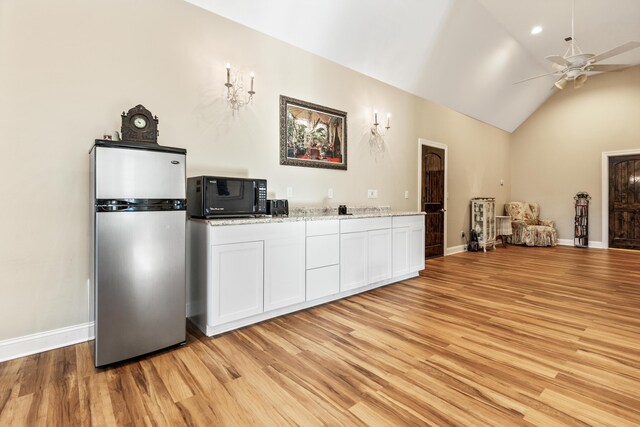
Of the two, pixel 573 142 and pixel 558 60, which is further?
pixel 573 142

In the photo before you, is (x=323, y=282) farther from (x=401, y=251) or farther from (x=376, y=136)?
(x=376, y=136)

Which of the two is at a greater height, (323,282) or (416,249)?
(416,249)

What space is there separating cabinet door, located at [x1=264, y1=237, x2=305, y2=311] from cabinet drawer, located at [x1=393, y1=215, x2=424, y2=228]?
1571 mm

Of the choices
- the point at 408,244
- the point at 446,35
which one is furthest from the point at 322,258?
the point at 446,35

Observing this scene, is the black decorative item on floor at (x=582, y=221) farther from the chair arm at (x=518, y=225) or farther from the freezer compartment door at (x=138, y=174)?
the freezer compartment door at (x=138, y=174)

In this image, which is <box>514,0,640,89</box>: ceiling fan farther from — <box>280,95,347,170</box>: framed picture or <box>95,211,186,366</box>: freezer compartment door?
<box>95,211,186,366</box>: freezer compartment door

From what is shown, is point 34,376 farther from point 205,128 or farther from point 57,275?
point 205,128

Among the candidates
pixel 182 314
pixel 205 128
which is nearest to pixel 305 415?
pixel 182 314

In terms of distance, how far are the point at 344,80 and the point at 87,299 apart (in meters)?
3.77

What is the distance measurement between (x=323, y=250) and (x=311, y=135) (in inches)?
59.8

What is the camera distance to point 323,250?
10.7 ft

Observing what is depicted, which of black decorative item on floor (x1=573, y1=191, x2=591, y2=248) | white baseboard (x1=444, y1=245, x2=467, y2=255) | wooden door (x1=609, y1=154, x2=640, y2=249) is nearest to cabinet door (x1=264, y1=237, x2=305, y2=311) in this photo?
white baseboard (x1=444, y1=245, x2=467, y2=255)

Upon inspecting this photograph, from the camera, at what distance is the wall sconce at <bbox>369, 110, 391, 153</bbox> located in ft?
15.5

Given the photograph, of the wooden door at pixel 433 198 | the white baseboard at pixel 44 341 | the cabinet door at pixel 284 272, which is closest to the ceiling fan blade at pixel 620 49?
the wooden door at pixel 433 198
